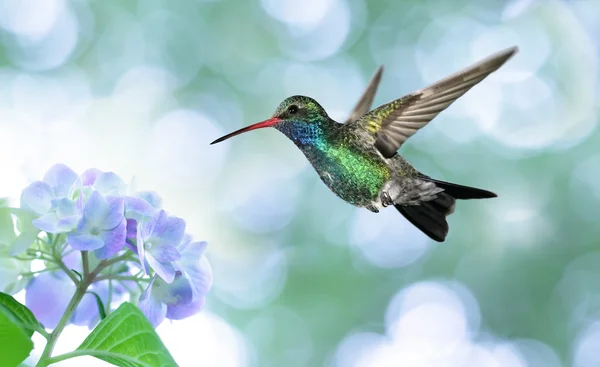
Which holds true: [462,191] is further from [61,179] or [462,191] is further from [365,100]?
[61,179]

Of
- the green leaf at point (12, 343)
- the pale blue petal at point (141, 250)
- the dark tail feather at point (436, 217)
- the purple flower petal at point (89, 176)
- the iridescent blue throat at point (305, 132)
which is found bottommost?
the green leaf at point (12, 343)

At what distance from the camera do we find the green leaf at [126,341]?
0.62 metres

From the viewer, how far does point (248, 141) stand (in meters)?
4.50

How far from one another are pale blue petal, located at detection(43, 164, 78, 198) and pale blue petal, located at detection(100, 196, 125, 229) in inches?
2.3

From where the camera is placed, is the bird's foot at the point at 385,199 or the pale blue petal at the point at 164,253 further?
the bird's foot at the point at 385,199

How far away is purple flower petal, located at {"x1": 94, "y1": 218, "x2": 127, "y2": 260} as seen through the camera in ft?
2.25

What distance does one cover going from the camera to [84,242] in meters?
0.68

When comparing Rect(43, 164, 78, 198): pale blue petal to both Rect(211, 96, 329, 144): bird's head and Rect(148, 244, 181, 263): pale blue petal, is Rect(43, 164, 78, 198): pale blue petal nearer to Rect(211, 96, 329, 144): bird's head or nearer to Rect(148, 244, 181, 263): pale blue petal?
Rect(148, 244, 181, 263): pale blue petal

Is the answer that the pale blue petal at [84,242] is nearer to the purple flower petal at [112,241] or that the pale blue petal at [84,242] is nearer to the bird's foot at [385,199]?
the purple flower petal at [112,241]

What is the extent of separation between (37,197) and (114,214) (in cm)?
9

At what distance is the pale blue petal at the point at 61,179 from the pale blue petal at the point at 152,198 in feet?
0.24

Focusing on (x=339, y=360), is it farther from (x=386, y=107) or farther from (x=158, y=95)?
(x=386, y=107)

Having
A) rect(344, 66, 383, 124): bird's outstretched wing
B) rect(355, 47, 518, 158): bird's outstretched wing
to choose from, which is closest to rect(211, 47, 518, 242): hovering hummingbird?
rect(355, 47, 518, 158): bird's outstretched wing

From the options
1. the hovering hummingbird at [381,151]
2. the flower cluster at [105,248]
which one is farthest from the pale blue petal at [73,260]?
the hovering hummingbird at [381,151]
